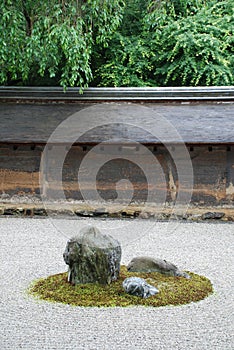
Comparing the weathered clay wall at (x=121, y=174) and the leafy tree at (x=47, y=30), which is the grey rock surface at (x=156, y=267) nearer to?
the weathered clay wall at (x=121, y=174)

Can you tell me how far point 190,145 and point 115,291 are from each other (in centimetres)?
414

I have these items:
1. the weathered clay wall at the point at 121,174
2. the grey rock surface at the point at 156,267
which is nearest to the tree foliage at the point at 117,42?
the weathered clay wall at the point at 121,174

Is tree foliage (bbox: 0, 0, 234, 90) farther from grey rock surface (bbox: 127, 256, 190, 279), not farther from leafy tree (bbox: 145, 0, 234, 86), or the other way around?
grey rock surface (bbox: 127, 256, 190, 279)

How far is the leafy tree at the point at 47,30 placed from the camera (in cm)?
830

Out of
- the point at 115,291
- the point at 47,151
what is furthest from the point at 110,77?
the point at 115,291

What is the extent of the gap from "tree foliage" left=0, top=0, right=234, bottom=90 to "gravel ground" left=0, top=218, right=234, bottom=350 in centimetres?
267

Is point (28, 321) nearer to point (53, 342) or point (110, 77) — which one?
point (53, 342)

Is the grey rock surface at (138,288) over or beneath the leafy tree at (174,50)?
beneath

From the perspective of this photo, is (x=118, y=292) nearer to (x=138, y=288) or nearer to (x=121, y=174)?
(x=138, y=288)

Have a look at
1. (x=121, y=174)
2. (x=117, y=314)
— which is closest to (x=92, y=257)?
(x=117, y=314)

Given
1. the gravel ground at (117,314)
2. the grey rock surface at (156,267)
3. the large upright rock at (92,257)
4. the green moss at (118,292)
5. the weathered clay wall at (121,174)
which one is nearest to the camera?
the gravel ground at (117,314)

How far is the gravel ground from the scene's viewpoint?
3.95 m

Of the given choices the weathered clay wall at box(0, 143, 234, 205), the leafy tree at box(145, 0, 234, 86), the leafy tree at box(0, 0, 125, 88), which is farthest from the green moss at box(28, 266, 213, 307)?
the leafy tree at box(145, 0, 234, 86)

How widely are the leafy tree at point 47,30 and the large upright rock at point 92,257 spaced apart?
3.85m
